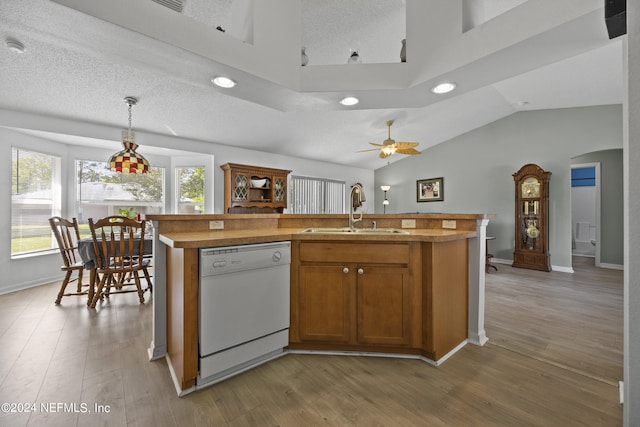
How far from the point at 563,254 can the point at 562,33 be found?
204 inches

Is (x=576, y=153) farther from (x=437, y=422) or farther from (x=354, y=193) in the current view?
(x=437, y=422)

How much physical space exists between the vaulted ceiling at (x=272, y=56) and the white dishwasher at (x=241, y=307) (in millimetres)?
1141

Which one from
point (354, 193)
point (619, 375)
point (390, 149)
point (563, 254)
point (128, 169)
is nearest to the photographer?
point (619, 375)

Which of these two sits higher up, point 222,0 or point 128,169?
point 222,0

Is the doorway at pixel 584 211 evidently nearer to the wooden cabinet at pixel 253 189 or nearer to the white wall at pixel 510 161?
the white wall at pixel 510 161

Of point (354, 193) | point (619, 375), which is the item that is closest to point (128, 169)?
point (354, 193)

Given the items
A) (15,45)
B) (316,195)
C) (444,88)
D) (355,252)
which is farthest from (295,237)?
(316,195)

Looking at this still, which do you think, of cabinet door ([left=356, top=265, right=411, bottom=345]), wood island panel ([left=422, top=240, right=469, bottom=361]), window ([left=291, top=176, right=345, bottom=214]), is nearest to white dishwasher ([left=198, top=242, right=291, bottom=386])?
cabinet door ([left=356, top=265, right=411, bottom=345])

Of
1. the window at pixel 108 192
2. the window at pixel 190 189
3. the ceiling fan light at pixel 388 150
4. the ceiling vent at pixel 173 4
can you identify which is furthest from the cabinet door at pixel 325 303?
the window at pixel 190 189

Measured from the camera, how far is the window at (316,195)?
6.51 metres

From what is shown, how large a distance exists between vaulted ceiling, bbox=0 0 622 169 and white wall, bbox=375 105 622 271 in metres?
0.63

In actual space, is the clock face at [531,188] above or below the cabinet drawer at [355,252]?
above

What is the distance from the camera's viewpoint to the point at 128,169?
291cm

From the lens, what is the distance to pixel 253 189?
5.20m
